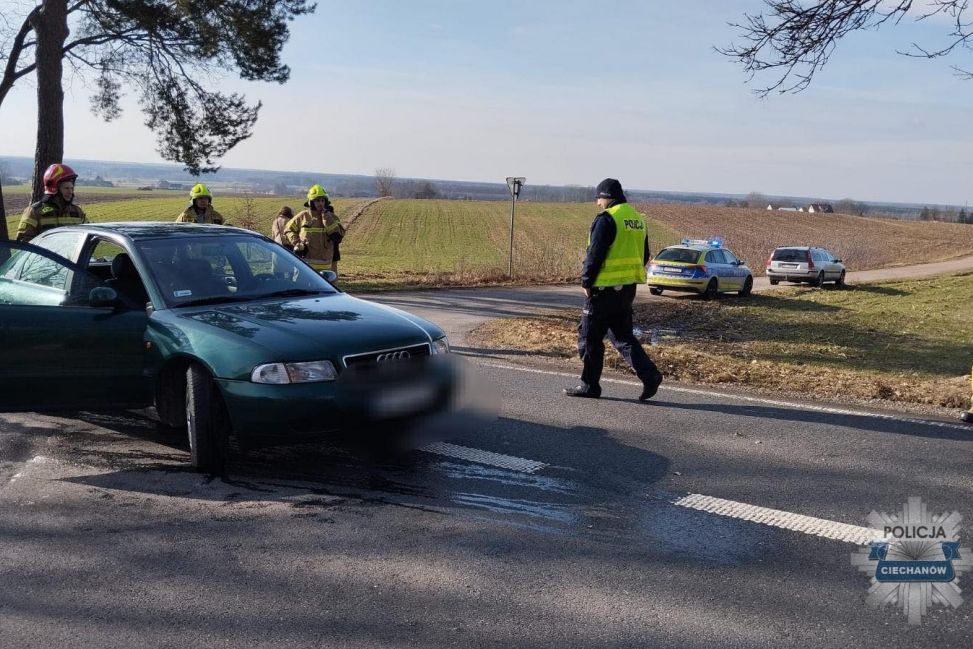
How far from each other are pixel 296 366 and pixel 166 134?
686 inches

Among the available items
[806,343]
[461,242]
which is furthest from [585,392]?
[461,242]

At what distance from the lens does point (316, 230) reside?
11891mm

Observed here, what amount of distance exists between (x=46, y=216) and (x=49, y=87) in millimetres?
9544

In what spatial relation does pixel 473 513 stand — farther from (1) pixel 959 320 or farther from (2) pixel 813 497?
(1) pixel 959 320

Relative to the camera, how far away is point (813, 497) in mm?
5242

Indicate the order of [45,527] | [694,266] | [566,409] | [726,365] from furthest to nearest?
[694,266] < [726,365] < [566,409] < [45,527]

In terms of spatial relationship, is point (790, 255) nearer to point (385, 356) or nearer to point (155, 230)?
point (155, 230)

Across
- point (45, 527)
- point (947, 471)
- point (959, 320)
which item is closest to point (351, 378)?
point (45, 527)

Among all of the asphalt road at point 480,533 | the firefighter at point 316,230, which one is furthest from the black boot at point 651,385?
the firefighter at point 316,230

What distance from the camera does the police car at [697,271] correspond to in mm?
24219

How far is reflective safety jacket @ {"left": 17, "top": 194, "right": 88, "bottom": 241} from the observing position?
29.1ft

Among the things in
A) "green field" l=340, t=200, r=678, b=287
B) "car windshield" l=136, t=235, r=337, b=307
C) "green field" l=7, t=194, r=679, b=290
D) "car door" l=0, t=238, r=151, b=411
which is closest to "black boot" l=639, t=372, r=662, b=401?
"car windshield" l=136, t=235, r=337, b=307

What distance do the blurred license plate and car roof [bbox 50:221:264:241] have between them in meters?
2.20

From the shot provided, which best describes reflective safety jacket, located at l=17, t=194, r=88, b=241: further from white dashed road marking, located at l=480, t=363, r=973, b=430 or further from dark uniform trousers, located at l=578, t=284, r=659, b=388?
dark uniform trousers, located at l=578, t=284, r=659, b=388
